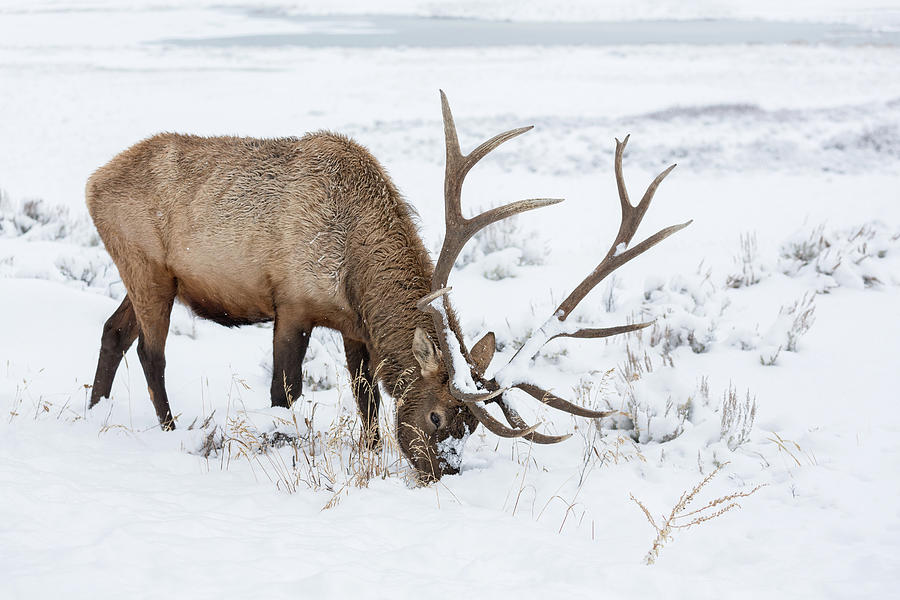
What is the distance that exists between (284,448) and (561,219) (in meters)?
7.70

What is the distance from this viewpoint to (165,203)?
495 centimetres

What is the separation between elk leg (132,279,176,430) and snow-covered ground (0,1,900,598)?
0.61 ft

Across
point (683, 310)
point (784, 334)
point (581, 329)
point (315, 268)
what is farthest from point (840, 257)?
point (315, 268)

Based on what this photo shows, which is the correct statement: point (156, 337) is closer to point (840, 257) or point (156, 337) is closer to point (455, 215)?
point (455, 215)

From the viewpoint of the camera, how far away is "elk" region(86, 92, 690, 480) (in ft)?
13.4

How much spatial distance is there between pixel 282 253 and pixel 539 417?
6.69 feet

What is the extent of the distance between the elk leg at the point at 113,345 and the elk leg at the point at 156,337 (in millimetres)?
238

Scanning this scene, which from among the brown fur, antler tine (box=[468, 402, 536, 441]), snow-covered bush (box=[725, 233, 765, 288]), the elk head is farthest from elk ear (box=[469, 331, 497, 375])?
snow-covered bush (box=[725, 233, 765, 288])

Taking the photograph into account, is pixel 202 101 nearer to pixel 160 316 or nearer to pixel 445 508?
pixel 160 316

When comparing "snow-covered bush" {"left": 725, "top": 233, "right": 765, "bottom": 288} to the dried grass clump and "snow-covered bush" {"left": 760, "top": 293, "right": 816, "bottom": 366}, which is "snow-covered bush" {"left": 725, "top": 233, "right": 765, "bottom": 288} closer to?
"snow-covered bush" {"left": 760, "top": 293, "right": 816, "bottom": 366}

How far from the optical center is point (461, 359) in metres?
4.00

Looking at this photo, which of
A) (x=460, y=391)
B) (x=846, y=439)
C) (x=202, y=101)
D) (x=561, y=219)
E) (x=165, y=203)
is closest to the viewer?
(x=460, y=391)

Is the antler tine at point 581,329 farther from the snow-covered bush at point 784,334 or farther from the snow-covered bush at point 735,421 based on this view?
the snow-covered bush at point 784,334

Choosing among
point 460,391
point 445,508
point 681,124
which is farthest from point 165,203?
point 681,124
